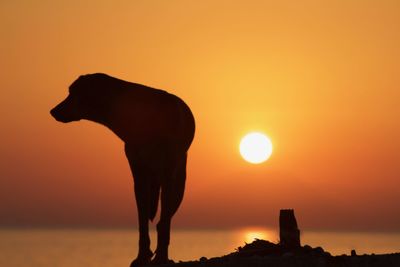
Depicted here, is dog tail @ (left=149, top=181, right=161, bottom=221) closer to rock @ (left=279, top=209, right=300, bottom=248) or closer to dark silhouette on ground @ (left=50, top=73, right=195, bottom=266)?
dark silhouette on ground @ (left=50, top=73, right=195, bottom=266)

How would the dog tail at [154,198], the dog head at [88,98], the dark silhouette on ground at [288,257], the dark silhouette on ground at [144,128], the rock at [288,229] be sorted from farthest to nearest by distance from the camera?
the dog tail at [154,198], the dog head at [88,98], the dark silhouette on ground at [144,128], the rock at [288,229], the dark silhouette on ground at [288,257]

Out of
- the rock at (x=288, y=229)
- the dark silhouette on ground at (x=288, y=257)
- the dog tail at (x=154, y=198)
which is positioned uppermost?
the dog tail at (x=154, y=198)

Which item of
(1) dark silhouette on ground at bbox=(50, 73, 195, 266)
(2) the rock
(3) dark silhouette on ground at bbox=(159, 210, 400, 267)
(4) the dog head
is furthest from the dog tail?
(2) the rock

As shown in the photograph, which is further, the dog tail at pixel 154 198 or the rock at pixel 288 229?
the dog tail at pixel 154 198

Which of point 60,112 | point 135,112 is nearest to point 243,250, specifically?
point 135,112

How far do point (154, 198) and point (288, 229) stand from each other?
9.15 feet

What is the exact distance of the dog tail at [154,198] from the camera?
19391mm

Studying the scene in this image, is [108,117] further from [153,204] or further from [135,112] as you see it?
[153,204]

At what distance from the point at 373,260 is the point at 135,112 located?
5097mm

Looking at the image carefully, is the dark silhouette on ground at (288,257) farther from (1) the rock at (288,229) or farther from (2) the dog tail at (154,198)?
(2) the dog tail at (154,198)

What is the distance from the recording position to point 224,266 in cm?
1652

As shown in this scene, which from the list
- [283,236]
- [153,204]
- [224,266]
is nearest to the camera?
[224,266]

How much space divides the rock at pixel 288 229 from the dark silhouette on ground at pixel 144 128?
7.13 feet

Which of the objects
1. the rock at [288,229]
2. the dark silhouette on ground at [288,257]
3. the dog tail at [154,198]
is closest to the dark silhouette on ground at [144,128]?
the dog tail at [154,198]
